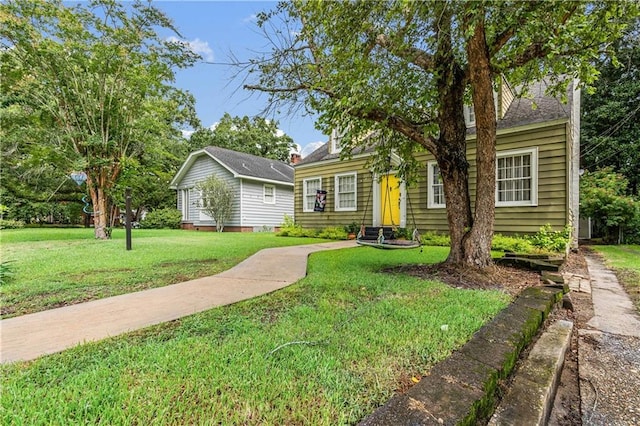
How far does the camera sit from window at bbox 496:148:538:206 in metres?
7.72

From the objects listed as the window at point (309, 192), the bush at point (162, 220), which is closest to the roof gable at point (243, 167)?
the bush at point (162, 220)

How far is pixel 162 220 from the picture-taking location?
18.3 meters

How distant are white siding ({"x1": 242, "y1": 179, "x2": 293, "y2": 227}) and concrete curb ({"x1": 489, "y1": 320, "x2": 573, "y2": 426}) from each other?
1476 centimetres

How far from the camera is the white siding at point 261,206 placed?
15.9m

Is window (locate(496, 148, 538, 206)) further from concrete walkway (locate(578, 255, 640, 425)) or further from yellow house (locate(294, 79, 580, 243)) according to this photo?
concrete walkway (locate(578, 255, 640, 425))

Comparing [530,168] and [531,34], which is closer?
[531,34]

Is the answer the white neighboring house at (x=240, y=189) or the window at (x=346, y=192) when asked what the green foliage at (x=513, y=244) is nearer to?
the window at (x=346, y=192)

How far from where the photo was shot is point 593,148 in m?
15.4

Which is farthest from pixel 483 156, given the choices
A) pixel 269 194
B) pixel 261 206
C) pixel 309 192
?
pixel 269 194

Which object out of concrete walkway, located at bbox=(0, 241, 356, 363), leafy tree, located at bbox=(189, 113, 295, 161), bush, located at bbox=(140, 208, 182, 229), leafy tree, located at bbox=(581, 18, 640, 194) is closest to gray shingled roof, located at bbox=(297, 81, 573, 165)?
concrete walkway, located at bbox=(0, 241, 356, 363)

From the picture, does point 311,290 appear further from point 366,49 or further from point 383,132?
point 366,49

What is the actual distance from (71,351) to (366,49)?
461cm

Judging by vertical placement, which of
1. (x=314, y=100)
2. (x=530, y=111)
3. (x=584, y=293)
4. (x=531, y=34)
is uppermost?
(x=530, y=111)

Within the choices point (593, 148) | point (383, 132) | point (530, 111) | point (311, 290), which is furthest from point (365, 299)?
point (593, 148)
